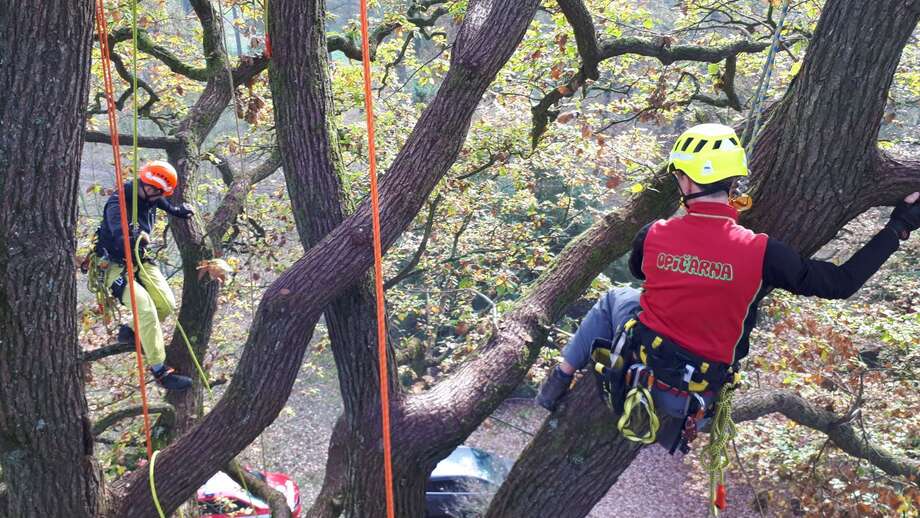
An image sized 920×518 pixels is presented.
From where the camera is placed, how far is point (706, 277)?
8.05ft

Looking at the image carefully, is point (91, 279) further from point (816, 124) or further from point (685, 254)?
point (816, 124)

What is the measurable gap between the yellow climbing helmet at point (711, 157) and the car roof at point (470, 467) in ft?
24.6

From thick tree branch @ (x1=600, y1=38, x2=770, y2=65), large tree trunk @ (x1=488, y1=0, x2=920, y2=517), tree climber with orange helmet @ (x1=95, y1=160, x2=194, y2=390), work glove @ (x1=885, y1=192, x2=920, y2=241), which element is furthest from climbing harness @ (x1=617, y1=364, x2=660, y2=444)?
tree climber with orange helmet @ (x1=95, y1=160, x2=194, y2=390)

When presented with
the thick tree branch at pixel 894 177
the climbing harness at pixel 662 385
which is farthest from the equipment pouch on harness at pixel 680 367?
the thick tree branch at pixel 894 177

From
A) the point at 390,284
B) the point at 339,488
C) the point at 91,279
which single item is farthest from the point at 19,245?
the point at 390,284

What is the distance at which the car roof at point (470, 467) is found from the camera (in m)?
9.55

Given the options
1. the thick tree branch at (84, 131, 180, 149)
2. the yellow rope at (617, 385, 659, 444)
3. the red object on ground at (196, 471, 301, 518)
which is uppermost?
the thick tree branch at (84, 131, 180, 149)

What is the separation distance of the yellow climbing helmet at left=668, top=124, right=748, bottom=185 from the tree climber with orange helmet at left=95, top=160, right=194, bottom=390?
3397mm

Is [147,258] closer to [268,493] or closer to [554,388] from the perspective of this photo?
[268,493]

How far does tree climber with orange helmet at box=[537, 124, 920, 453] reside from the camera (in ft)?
7.90

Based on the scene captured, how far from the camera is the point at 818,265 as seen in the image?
7.93ft

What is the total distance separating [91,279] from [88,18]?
245cm

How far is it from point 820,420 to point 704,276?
3.29 m

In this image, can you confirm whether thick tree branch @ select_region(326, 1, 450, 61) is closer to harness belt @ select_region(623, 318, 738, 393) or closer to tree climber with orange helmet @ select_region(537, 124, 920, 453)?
tree climber with orange helmet @ select_region(537, 124, 920, 453)
